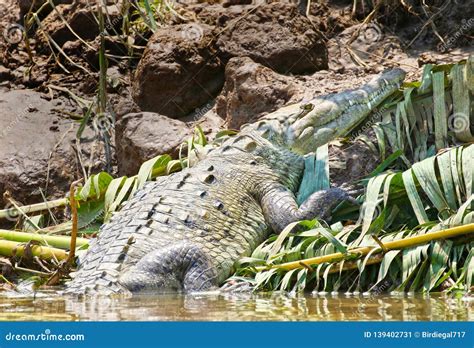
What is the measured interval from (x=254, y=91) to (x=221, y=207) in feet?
6.16

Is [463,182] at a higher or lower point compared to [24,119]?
lower

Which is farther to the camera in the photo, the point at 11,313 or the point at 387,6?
the point at 387,6

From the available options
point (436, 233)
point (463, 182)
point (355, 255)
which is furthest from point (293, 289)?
point (463, 182)

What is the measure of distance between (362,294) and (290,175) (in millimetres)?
1924

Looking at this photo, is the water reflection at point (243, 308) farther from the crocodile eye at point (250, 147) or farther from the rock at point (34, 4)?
the rock at point (34, 4)

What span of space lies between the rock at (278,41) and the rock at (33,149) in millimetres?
1770

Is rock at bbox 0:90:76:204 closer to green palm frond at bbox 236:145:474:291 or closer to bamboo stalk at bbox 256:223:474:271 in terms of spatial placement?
green palm frond at bbox 236:145:474:291

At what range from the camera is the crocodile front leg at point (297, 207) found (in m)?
6.78

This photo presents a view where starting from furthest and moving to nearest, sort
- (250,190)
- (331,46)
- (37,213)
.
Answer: (331,46)
(37,213)
(250,190)

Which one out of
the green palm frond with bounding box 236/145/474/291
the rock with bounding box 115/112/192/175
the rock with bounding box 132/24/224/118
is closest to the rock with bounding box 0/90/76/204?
the rock with bounding box 115/112/192/175

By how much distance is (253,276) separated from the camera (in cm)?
633

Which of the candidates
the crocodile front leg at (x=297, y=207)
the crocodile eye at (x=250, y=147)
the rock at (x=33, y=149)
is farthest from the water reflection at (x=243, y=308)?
the rock at (x=33, y=149)

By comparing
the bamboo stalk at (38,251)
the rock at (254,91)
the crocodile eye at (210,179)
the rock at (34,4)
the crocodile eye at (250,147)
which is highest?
the rock at (34,4)

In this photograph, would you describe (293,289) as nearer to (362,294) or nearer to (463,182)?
(362,294)
